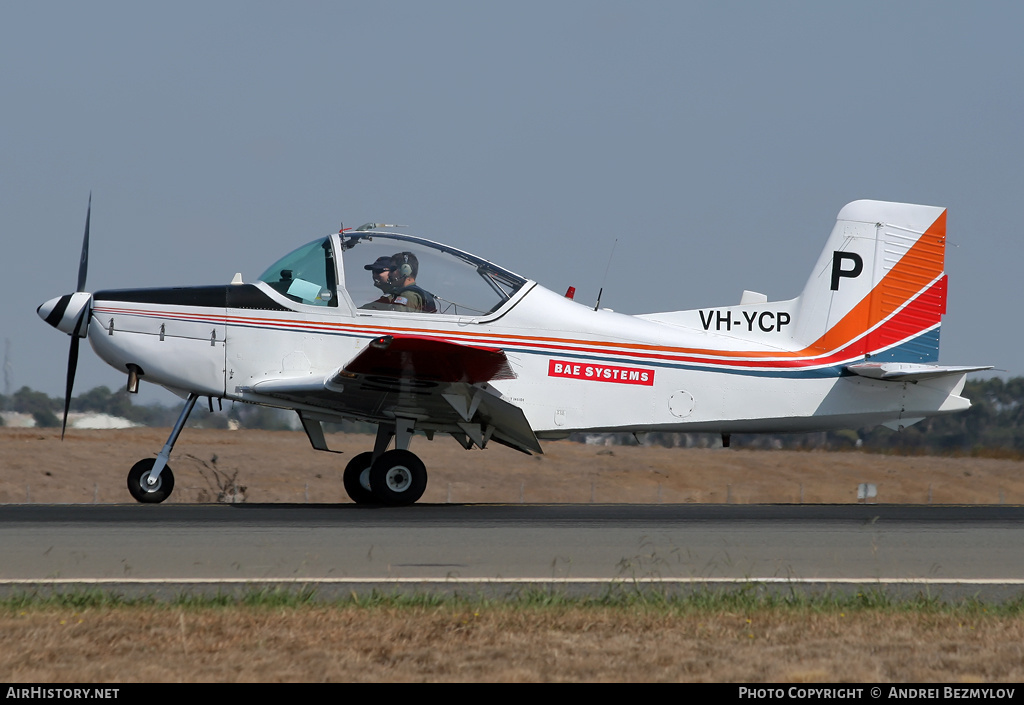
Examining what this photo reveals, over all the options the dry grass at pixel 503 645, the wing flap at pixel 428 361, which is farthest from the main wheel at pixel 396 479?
the dry grass at pixel 503 645

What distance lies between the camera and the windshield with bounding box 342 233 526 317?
1071 cm

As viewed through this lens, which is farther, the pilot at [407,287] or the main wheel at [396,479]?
the pilot at [407,287]

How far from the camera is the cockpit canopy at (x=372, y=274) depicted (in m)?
10.7

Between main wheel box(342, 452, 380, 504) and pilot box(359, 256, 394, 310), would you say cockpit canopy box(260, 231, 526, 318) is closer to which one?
pilot box(359, 256, 394, 310)

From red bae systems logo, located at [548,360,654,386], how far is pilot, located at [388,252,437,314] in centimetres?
144

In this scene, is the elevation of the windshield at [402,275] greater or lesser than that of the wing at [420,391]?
greater

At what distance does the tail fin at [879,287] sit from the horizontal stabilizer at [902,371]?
224 mm

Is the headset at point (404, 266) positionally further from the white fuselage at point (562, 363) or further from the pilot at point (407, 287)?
the white fuselage at point (562, 363)

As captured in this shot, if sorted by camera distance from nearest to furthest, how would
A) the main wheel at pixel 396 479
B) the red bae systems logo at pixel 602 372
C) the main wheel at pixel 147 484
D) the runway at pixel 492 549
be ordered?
the runway at pixel 492 549, the main wheel at pixel 396 479, the main wheel at pixel 147 484, the red bae systems logo at pixel 602 372

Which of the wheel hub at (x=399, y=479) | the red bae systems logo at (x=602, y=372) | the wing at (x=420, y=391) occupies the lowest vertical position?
the wheel hub at (x=399, y=479)

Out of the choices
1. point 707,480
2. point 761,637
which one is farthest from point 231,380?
point 707,480

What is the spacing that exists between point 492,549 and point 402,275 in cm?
428

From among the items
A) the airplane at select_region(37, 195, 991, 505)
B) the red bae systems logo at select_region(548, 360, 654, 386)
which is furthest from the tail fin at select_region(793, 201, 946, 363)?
the red bae systems logo at select_region(548, 360, 654, 386)
